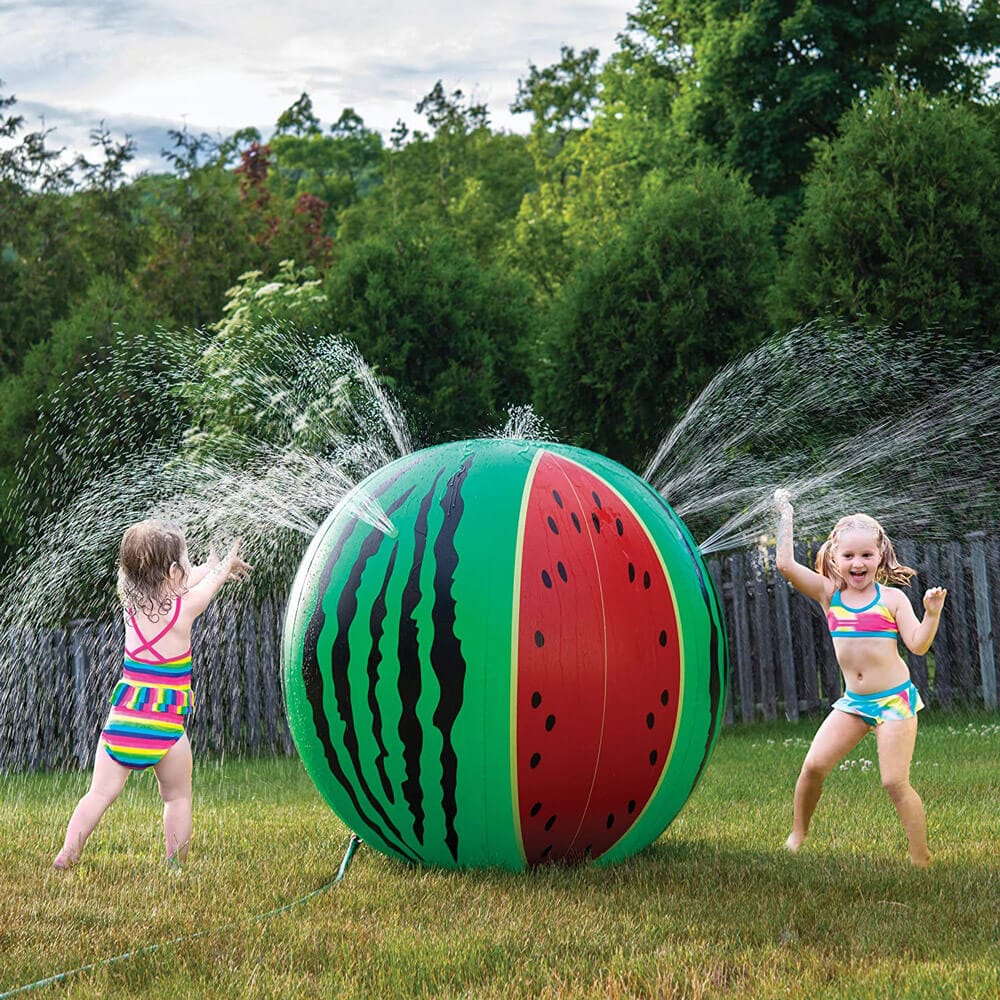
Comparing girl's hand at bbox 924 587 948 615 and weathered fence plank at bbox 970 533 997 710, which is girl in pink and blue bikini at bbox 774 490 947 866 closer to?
girl's hand at bbox 924 587 948 615

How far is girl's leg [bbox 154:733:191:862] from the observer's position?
540 cm

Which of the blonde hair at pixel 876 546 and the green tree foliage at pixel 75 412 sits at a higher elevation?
the green tree foliage at pixel 75 412

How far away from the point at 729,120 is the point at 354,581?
16382 millimetres

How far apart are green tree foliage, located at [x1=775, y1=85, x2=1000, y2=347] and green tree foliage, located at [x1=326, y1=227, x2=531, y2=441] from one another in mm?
2640

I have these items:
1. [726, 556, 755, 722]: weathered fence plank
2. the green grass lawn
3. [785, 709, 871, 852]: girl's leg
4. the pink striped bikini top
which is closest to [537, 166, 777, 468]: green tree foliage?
[726, 556, 755, 722]: weathered fence plank

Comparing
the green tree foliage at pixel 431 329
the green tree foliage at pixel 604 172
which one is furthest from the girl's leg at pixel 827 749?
the green tree foliage at pixel 604 172

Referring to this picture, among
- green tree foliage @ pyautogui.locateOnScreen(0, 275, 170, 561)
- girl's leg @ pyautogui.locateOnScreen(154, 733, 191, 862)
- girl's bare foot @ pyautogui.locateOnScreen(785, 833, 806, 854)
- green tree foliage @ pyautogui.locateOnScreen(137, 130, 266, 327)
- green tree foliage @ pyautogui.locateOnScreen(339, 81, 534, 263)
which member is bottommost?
girl's bare foot @ pyautogui.locateOnScreen(785, 833, 806, 854)

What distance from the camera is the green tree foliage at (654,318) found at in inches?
438

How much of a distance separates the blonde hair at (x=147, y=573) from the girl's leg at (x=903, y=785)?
299 cm

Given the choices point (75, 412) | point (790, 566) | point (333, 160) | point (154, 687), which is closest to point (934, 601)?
point (790, 566)

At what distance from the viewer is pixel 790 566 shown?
5.20 metres

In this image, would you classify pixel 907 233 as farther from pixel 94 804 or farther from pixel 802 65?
pixel 802 65

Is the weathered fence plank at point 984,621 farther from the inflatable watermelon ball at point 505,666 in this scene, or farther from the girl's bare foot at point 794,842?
the inflatable watermelon ball at point 505,666

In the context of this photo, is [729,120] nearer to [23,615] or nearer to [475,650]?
[23,615]
